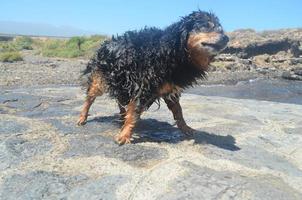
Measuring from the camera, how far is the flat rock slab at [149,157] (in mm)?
4770

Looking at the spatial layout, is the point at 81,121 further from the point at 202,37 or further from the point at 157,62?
the point at 202,37

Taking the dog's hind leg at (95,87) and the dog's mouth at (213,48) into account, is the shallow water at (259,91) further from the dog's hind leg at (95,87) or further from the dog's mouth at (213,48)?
the dog's mouth at (213,48)

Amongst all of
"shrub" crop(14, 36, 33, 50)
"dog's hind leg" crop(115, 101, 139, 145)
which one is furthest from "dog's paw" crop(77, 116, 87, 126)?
"shrub" crop(14, 36, 33, 50)

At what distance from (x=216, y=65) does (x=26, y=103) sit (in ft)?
48.2

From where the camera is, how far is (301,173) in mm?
5570

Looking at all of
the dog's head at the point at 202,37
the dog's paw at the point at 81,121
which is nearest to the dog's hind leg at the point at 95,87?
the dog's paw at the point at 81,121

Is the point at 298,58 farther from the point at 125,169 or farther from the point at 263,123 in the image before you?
the point at 125,169

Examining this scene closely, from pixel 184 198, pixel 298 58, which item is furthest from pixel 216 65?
pixel 184 198

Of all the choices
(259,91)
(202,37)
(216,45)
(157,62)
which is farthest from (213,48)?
(259,91)

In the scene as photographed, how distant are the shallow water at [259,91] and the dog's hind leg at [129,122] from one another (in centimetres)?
731

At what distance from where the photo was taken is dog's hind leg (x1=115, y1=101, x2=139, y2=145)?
19.4 ft

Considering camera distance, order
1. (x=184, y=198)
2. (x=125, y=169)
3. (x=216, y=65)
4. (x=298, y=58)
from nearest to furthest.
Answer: (x=184, y=198) < (x=125, y=169) < (x=216, y=65) < (x=298, y=58)

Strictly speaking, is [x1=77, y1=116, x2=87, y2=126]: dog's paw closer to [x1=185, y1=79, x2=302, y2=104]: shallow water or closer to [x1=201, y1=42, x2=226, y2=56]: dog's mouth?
[x1=201, y1=42, x2=226, y2=56]: dog's mouth

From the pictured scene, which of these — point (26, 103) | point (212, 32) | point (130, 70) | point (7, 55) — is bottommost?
point (7, 55)
